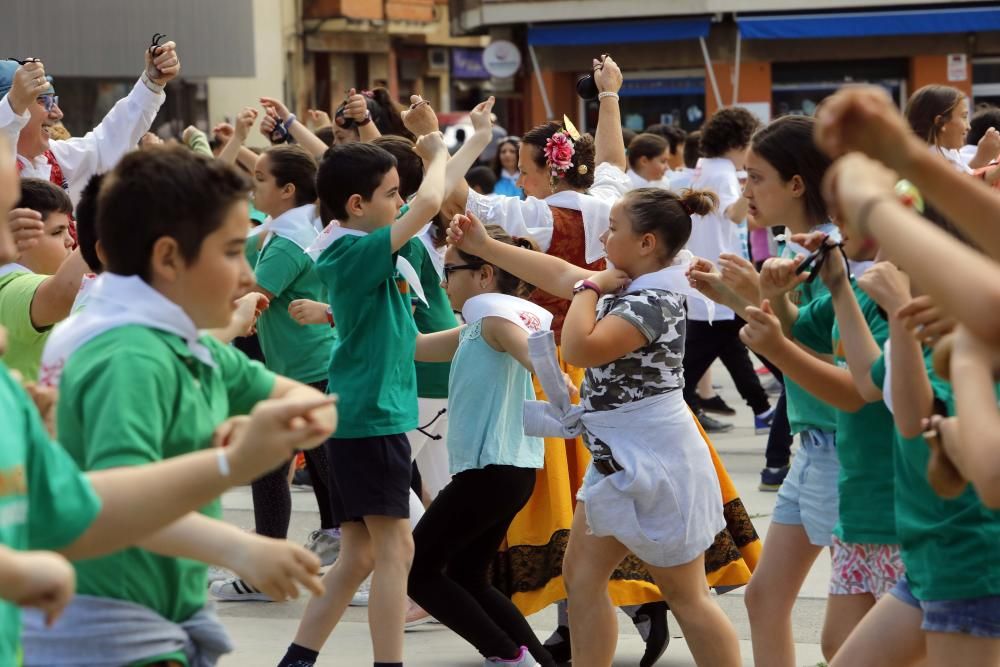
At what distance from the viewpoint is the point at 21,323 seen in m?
4.20

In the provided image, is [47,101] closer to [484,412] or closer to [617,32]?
[484,412]

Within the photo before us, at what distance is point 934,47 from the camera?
26000 mm

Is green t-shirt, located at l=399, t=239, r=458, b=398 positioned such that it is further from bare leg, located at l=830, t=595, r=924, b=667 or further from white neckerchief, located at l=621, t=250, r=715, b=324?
bare leg, located at l=830, t=595, r=924, b=667

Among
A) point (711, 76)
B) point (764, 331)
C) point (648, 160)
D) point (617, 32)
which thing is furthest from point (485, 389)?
point (617, 32)

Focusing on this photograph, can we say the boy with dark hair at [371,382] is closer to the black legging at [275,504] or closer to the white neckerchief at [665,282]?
the white neckerchief at [665,282]

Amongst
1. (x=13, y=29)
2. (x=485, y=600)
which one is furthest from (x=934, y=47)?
(x=485, y=600)

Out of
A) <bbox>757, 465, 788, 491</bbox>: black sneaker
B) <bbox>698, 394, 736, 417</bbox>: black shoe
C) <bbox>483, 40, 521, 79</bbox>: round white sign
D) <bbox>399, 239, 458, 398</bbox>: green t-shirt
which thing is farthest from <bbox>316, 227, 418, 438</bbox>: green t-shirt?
<bbox>483, 40, 521, 79</bbox>: round white sign

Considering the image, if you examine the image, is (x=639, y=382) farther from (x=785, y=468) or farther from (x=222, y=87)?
(x=222, y=87)

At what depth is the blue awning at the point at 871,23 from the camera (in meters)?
25.0

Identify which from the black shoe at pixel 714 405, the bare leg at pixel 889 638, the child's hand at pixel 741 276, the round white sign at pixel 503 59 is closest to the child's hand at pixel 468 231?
the child's hand at pixel 741 276

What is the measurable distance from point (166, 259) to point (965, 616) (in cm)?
176

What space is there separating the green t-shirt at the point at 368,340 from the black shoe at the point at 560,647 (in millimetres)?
1117

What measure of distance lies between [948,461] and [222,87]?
2622cm

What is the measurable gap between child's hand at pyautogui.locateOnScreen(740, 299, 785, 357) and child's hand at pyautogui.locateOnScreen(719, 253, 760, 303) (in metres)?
0.12
